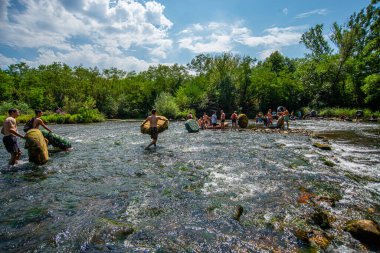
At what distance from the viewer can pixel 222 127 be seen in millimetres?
27750

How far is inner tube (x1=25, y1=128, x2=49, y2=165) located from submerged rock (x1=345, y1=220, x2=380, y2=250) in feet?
38.0

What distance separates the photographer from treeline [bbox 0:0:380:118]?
47.5 metres

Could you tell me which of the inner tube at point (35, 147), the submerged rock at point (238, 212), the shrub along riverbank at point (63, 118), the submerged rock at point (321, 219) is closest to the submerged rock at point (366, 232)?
the submerged rock at point (321, 219)

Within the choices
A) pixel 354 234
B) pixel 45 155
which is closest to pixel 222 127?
pixel 45 155

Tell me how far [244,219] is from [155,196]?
2.73 m

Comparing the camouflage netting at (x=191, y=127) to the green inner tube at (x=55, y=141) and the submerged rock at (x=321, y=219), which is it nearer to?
the green inner tube at (x=55, y=141)

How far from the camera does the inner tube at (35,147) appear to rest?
1098 centimetres

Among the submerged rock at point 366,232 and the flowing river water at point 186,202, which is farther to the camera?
the flowing river water at point 186,202

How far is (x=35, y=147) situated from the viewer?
1108 cm

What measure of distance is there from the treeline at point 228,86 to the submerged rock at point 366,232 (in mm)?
40969

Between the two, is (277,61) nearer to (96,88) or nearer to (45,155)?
(96,88)

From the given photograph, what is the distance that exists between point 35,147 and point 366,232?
39.1 ft

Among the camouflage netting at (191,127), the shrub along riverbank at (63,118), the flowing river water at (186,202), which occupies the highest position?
the shrub along riverbank at (63,118)

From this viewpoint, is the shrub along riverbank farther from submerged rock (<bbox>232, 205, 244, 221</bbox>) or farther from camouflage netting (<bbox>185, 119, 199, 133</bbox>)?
submerged rock (<bbox>232, 205, 244, 221</bbox>)
